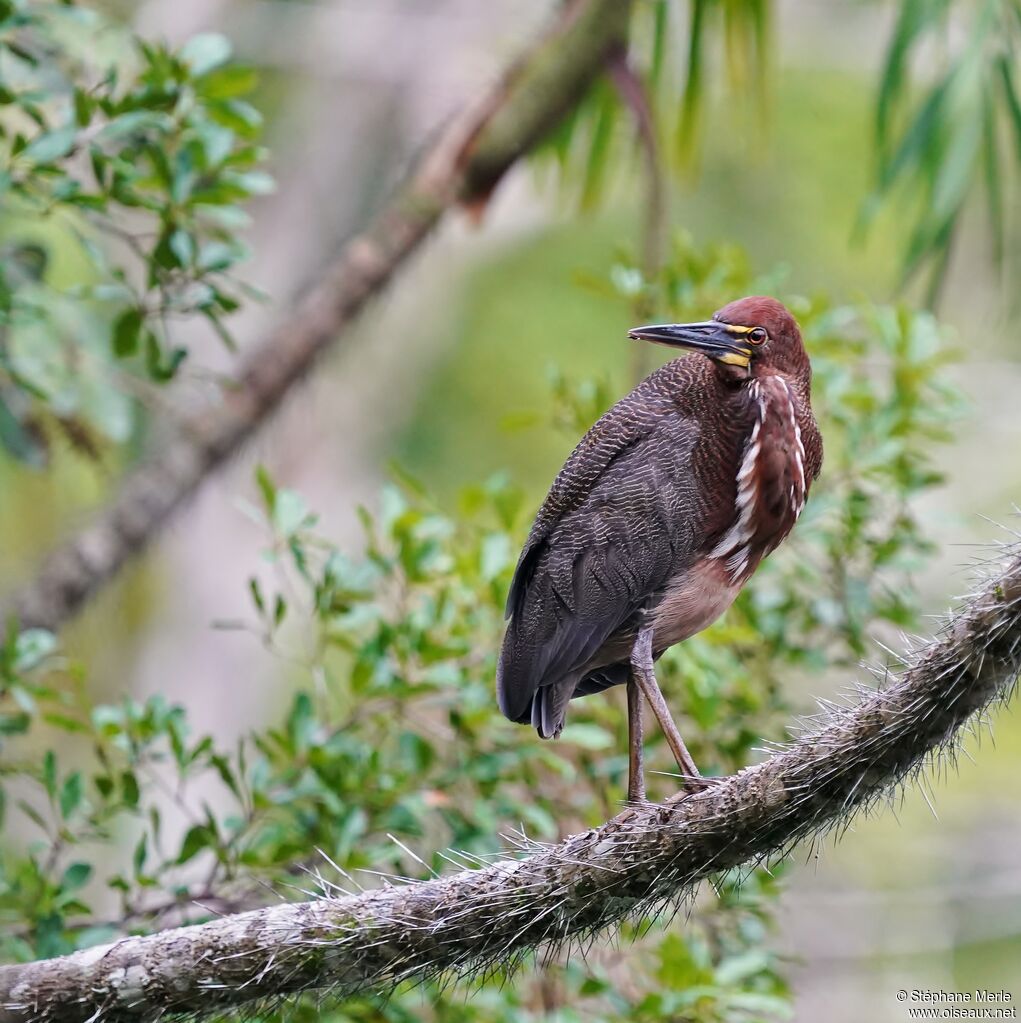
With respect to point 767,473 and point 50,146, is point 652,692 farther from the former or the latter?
point 50,146

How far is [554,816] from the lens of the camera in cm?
341

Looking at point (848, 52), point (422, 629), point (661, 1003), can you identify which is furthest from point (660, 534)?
point (848, 52)

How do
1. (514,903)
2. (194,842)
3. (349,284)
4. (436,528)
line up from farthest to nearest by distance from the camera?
(349,284)
(436,528)
(194,842)
(514,903)

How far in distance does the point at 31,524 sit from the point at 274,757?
616 centimetres

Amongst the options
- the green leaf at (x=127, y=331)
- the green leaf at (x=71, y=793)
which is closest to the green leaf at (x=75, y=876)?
the green leaf at (x=71, y=793)

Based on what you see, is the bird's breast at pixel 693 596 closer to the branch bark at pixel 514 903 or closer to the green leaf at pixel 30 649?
the branch bark at pixel 514 903


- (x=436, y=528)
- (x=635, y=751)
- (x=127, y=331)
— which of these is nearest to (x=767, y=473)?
(x=635, y=751)

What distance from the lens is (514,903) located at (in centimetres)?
210

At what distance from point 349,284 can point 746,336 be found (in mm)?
2086

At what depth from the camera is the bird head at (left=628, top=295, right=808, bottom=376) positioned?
238cm

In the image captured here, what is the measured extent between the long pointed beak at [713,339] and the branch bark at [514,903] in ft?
2.24

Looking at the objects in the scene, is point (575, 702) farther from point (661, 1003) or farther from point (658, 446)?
point (658, 446)

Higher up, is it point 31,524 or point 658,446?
point 658,446

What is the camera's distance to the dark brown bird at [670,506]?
2404 mm
